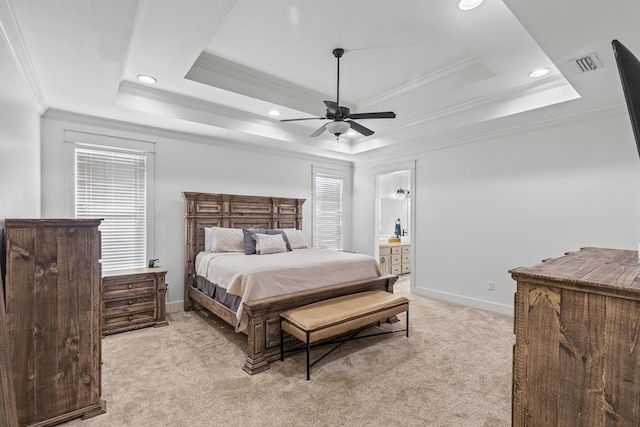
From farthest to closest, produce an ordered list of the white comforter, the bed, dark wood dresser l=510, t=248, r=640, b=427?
the white comforter < the bed < dark wood dresser l=510, t=248, r=640, b=427

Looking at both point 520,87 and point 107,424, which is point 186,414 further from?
point 520,87

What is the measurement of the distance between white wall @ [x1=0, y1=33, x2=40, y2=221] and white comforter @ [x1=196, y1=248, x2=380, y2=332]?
176cm

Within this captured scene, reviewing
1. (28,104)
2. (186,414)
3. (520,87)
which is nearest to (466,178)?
(520,87)

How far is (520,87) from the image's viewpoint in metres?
3.39

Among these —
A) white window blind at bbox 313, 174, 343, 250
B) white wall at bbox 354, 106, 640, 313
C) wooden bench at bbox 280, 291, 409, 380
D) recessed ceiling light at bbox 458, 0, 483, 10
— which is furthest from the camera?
white window blind at bbox 313, 174, 343, 250

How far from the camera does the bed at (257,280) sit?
276 cm

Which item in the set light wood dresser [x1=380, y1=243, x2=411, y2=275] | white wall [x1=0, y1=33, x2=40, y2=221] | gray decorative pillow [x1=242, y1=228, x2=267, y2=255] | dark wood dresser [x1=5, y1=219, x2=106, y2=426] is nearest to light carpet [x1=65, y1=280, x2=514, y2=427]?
dark wood dresser [x1=5, y1=219, x2=106, y2=426]

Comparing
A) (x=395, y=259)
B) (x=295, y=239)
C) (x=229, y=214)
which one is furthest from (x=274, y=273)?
(x=395, y=259)

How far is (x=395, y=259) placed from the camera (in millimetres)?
6766

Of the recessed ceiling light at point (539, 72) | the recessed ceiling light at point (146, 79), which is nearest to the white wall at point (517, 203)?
the recessed ceiling light at point (539, 72)

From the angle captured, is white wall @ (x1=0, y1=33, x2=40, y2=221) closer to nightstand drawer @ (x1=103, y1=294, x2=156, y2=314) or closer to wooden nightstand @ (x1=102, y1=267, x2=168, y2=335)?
wooden nightstand @ (x1=102, y1=267, x2=168, y2=335)

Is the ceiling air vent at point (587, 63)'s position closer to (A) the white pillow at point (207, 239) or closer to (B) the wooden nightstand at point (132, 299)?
(A) the white pillow at point (207, 239)

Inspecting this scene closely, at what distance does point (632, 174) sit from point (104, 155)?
6220mm

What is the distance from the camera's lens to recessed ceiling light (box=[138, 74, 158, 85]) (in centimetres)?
316
